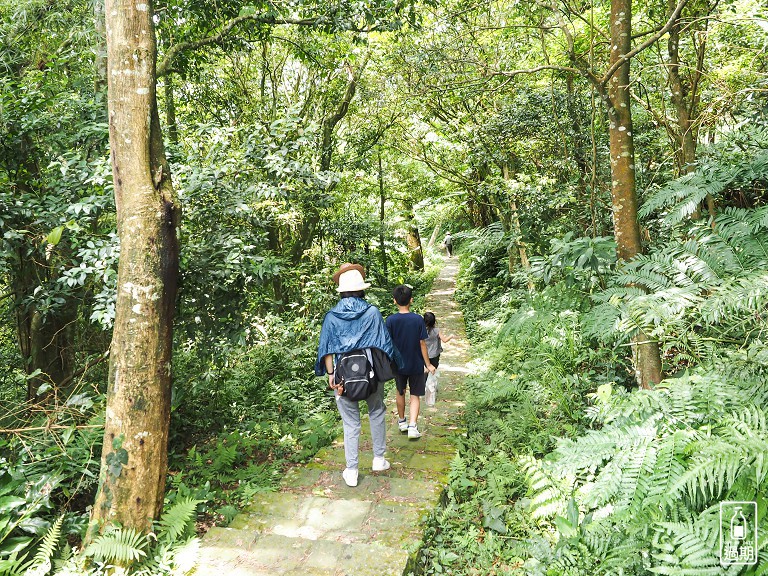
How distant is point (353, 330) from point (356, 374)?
0.41 m

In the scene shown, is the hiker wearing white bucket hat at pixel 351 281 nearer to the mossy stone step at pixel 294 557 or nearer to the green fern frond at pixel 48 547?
the mossy stone step at pixel 294 557

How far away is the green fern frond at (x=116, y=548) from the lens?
132 inches

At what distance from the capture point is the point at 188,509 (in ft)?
12.2

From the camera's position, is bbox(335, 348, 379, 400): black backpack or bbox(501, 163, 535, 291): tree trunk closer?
bbox(335, 348, 379, 400): black backpack

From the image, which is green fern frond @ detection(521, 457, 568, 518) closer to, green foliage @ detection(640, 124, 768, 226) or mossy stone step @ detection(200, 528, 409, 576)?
mossy stone step @ detection(200, 528, 409, 576)

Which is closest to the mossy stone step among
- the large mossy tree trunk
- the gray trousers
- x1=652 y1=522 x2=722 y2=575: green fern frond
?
the large mossy tree trunk

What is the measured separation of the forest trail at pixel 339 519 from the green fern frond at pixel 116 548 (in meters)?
0.48

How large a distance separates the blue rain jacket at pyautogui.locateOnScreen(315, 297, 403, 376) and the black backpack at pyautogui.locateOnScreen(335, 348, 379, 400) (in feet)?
0.25

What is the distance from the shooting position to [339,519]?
12.7 feet

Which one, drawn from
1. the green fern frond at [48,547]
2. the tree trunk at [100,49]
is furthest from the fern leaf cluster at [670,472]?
the tree trunk at [100,49]

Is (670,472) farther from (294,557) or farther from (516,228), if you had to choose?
(516,228)

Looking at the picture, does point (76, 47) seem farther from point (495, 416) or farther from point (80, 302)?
point (495, 416)

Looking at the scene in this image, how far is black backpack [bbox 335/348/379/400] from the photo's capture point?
4.35 metres

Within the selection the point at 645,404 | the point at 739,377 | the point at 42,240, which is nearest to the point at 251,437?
the point at 42,240
